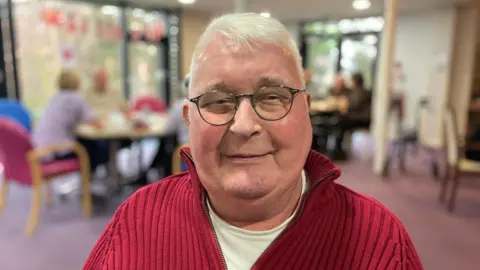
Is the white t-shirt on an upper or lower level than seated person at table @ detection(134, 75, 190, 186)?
upper

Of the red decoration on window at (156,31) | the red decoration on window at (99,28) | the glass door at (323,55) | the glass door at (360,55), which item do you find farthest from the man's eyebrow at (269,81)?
the glass door at (323,55)

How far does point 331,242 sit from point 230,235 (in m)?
0.23

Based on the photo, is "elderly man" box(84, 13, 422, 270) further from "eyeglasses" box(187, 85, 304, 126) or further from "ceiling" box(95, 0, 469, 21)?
"ceiling" box(95, 0, 469, 21)

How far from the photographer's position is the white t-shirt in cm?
91

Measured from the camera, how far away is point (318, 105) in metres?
5.33

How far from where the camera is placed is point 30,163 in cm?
291

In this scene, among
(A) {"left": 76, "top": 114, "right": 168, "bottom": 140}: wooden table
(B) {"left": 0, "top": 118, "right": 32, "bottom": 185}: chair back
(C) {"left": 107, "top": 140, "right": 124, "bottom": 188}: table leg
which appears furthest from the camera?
(C) {"left": 107, "top": 140, "right": 124, "bottom": 188}: table leg

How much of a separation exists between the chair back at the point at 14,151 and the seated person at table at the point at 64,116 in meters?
0.32

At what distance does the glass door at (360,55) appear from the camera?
8016 millimetres

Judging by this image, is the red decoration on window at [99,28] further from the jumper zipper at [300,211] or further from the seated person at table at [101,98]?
the jumper zipper at [300,211]

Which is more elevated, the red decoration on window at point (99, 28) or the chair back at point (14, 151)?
the red decoration on window at point (99, 28)

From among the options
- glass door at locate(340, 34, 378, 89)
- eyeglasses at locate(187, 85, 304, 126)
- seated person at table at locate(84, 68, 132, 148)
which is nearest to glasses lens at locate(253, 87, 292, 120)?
eyeglasses at locate(187, 85, 304, 126)

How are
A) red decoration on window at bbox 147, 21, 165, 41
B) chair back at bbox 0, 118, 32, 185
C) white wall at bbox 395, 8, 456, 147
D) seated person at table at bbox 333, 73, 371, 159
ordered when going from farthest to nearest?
red decoration on window at bbox 147, 21, 165, 41 → white wall at bbox 395, 8, 456, 147 → seated person at table at bbox 333, 73, 371, 159 → chair back at bbox 0, 118, 32, 185

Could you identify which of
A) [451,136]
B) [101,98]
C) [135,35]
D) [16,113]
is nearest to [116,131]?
[101,98]
